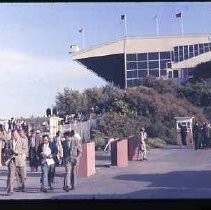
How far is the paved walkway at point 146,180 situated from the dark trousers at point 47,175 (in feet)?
0.25

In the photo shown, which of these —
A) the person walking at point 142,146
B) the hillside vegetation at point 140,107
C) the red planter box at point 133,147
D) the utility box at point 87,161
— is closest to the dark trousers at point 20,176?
the utility box at point 87,161

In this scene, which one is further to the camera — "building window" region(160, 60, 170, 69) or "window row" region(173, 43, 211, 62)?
"building window" region(160, 60, 170, 69)

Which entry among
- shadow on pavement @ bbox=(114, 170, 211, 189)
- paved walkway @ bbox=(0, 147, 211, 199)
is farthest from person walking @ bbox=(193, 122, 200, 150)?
shadow on pavement @ bbox=(114, 170, 211, 189)

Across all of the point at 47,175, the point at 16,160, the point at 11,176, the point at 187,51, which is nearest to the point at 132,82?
the point at 187,51

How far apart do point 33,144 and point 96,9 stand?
88.2 inches

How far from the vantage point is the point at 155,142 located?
9930 mm

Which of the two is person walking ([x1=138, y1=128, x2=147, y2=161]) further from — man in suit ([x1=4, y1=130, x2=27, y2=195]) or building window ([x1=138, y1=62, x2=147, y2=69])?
man in suit ([x1=4, y1=130, x2=27, y2=195])

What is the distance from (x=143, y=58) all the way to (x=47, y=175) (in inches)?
91.5

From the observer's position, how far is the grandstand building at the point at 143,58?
997 cm

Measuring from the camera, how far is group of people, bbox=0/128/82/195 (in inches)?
384

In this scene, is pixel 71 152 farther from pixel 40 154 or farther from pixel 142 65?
pixel 142 65

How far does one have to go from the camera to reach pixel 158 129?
9.94 metres
